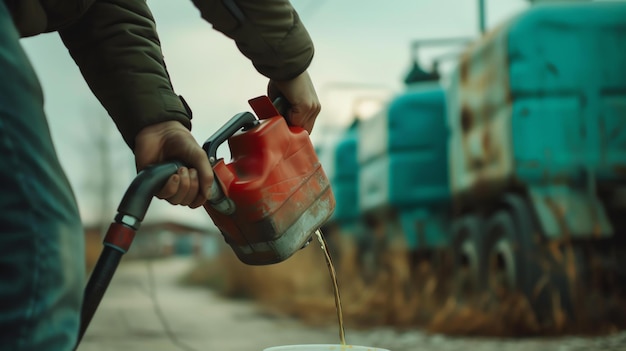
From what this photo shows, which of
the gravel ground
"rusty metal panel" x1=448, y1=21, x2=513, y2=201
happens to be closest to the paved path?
the gravel ground

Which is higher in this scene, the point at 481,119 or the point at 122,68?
the point at 122,68

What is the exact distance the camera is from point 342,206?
38.4 ft

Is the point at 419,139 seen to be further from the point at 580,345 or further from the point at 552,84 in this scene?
the point at 580,345

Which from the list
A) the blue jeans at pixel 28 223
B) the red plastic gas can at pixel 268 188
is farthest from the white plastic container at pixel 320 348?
the blue jeans at pixel 28 223

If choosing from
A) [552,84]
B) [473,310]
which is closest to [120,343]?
[473,310]

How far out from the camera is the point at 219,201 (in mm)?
1615

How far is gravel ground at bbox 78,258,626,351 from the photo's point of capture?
4707 millimetres

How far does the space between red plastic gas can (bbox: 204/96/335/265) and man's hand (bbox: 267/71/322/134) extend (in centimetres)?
3

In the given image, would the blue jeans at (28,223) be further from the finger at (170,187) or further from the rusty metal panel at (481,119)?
the rusty metal panel at (481,119)

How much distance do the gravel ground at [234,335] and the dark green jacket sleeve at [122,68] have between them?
6.11 feet

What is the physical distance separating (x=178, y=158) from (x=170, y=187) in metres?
0.10

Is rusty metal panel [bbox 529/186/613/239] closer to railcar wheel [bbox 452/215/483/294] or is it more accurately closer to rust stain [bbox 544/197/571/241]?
rust stain [bbox 544/197/571/241]

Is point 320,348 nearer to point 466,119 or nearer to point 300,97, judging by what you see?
point 300,97

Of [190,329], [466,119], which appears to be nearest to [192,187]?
[466,119]
